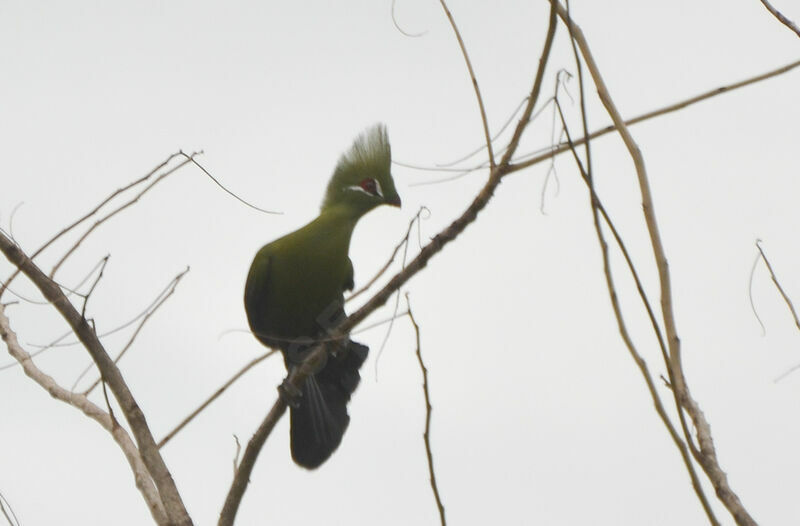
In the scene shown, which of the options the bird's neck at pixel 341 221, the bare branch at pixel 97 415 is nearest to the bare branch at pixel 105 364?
the bare branch at pixel 97 415

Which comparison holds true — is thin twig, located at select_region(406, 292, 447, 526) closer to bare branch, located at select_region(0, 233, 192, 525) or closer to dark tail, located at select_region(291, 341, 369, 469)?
bare branch, located at select_region(0, 233, 192, 525)

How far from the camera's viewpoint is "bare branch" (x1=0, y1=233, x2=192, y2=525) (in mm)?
2174

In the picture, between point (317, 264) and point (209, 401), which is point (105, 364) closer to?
point (209, 401)

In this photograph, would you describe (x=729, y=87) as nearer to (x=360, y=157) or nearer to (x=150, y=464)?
(x=150, y=464)

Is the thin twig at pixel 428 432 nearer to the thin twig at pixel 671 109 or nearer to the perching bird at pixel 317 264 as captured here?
the thin twig at pixel 671 109

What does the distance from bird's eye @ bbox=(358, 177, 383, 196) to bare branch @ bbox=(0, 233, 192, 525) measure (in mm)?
1980

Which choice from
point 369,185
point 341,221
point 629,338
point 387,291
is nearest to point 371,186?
point 369,185

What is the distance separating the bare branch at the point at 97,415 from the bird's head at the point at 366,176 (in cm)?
168

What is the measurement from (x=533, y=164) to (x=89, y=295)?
40.9 inches

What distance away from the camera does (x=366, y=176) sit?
4.14m

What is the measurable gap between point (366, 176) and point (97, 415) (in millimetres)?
1892

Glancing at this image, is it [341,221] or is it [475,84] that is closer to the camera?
[475,84]

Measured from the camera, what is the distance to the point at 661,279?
1.35 meters

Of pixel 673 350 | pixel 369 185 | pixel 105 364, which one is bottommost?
pixel 673 350
